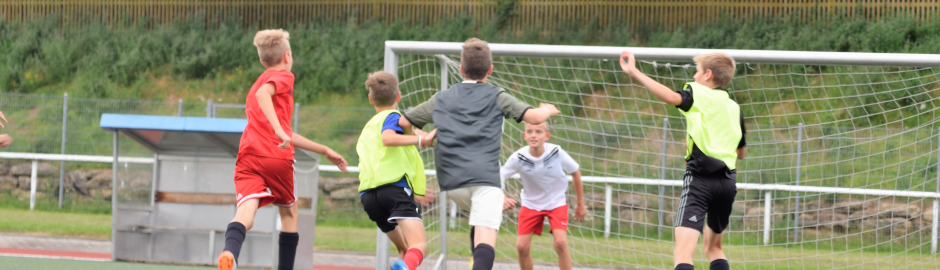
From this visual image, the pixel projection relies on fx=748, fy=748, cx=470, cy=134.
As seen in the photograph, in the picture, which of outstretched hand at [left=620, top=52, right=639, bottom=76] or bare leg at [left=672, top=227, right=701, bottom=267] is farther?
outstretched hand at [left=620, top=52, right=639, bottom=76]

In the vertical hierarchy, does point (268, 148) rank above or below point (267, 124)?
below

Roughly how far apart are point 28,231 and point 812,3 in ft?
48.4

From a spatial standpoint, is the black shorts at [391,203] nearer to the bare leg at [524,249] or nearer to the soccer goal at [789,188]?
the bare leg at [524,249]

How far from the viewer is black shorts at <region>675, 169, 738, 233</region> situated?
4.04 metres

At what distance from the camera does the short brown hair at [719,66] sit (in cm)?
423

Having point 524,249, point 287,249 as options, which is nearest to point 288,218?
point 287,249

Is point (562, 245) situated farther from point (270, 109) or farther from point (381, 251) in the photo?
point (270, 109)

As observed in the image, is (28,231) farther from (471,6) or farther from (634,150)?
(471,6)

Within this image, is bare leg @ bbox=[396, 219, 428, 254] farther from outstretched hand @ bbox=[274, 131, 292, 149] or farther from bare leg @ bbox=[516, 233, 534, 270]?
bare leg @ bbox=[516, 233, 534, 270]

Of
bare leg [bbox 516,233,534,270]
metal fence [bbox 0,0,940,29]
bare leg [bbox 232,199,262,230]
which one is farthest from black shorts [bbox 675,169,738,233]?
metal fence [bbox 0,0,940,29]

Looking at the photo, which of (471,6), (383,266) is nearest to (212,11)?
(471,6)

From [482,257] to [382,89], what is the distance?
4.14ft

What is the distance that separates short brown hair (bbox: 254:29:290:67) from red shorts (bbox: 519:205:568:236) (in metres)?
2.21

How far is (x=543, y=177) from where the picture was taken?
5.53 m
